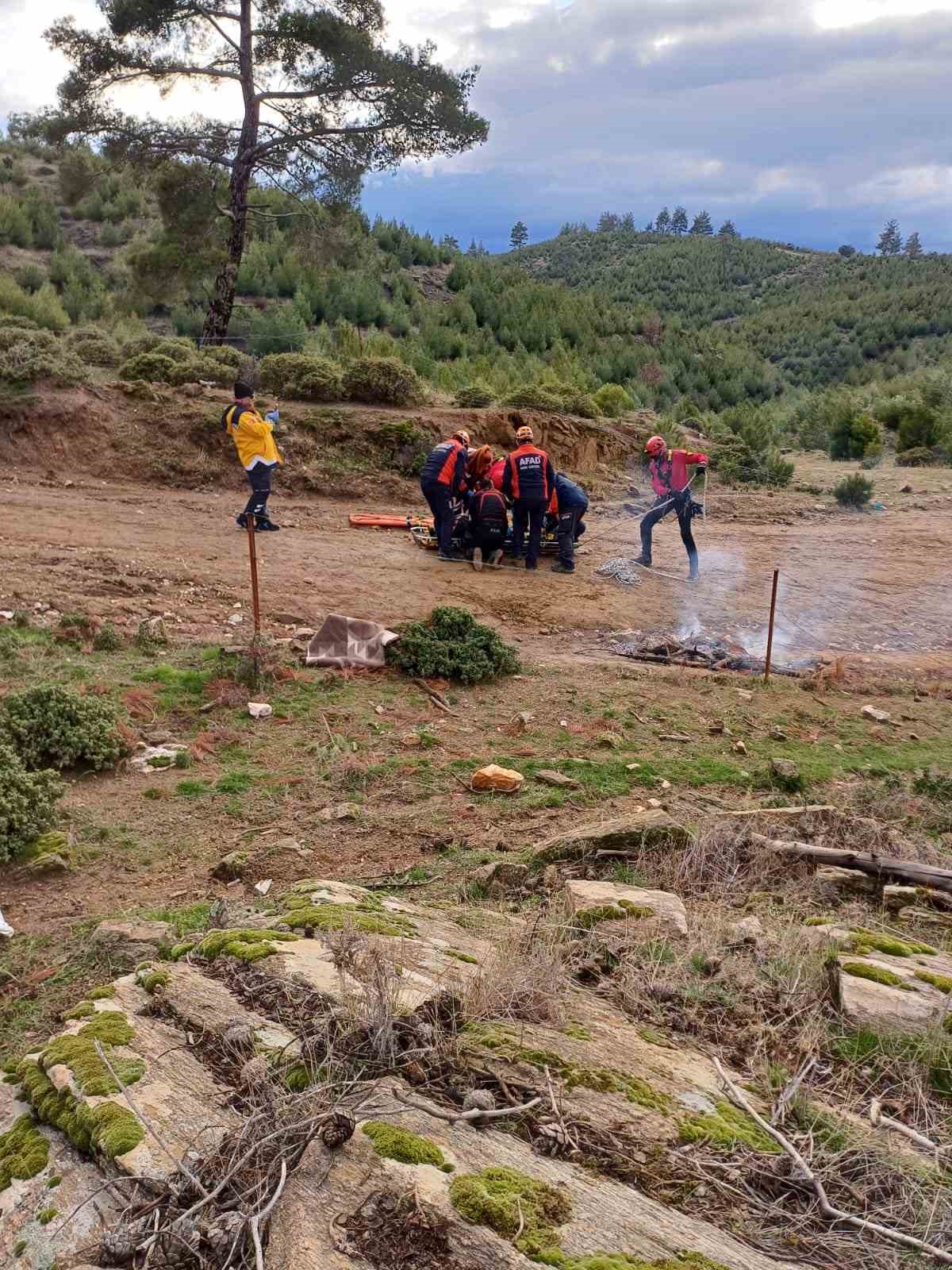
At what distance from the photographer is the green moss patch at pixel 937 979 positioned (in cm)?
344

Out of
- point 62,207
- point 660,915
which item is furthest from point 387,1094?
point 62,207

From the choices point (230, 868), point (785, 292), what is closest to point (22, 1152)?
point (230, 868)

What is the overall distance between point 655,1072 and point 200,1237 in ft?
4.62

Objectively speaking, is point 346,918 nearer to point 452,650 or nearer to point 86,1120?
point 86,1120

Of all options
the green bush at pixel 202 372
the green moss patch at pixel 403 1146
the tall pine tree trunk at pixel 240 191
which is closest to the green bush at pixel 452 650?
the green moss patch at pixel 403 1146

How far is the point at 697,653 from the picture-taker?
9750 mm

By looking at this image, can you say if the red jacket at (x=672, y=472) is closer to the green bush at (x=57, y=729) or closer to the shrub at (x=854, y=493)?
the shrub at (x=854, y=493)

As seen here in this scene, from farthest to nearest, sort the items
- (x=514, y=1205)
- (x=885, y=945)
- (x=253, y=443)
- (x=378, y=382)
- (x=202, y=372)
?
(x=378, y=382) → (x=202, y=372) → (x=253, y=443) → (x=885, y=945) → (x=514, y=1205)

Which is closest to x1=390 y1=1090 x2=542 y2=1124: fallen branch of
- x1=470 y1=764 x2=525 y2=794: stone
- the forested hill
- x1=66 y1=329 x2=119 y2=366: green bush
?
x1=470 y1=764 x2=525 y2=794: stone

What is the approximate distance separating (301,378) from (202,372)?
1.64 m

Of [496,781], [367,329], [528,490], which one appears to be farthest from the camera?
[367,329]

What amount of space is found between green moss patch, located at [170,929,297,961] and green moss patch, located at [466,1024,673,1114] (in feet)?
2.92

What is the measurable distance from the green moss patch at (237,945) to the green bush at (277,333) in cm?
1683

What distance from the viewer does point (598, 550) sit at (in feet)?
44.9
